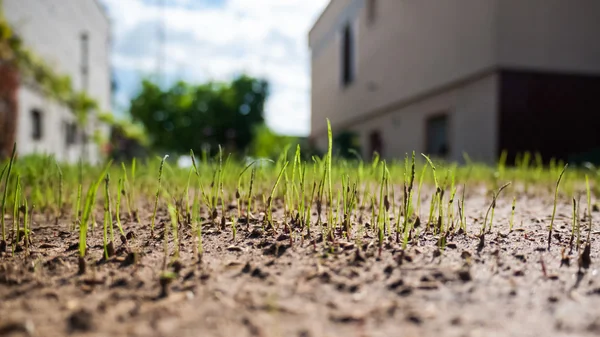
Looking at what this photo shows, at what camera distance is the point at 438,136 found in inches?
395

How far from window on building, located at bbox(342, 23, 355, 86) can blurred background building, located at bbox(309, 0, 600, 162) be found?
364cm

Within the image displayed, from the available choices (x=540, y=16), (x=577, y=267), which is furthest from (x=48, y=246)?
(x=540, y=16)

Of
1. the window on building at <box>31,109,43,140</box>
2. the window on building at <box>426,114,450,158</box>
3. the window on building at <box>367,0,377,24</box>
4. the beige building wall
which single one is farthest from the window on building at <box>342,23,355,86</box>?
the window on building at <box>31,109,43,140</box>

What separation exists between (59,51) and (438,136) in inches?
488

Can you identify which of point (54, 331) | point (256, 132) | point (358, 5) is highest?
point (358, 5)

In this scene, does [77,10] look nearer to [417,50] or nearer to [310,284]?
[417,50]

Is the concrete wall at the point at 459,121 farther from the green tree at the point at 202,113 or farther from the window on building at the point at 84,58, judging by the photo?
the window on building at the point at 84,58

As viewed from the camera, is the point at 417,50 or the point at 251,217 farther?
the point at 417,50

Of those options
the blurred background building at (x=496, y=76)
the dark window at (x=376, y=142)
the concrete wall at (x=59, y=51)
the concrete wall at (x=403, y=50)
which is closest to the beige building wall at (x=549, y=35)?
the blurred background building at (x=496, y=76)

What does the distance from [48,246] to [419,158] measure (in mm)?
9103

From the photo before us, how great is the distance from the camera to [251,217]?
6.35 ft

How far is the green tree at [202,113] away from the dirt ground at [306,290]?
20.7 meters

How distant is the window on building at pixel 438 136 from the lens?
9.72m

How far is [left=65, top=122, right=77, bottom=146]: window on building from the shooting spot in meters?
14.9
